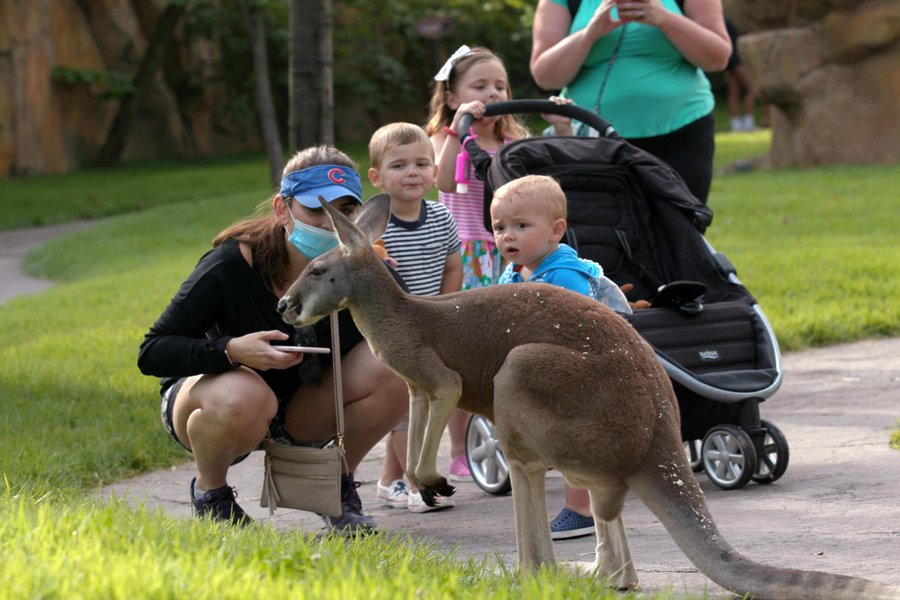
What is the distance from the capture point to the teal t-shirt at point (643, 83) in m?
5.57

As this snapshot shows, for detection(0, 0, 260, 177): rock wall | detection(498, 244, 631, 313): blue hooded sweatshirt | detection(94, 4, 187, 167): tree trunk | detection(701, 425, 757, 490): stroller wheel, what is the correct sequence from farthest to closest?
detection(94, 4, 187, 167): tree trunk, detection(0, 0, 260, 177): rock wall, detection(701, 425, 757, 490): stroller wheel, detection(498, 244, 631, 313): blue hooded sweatshirt

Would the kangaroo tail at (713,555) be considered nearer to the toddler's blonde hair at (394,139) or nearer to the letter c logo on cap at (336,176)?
the letter c logo on cap at (336,176)

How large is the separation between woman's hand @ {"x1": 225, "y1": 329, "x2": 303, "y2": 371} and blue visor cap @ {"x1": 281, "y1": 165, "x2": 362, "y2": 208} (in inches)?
17.6

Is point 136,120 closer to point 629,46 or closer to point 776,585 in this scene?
point 629,46

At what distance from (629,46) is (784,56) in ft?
35.9

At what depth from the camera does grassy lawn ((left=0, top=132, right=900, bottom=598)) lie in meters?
2.90

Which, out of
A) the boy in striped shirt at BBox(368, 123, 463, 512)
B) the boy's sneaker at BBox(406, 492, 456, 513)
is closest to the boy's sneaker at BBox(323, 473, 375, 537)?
the boy's sneaker at BBox(406, 492, 456, 513)

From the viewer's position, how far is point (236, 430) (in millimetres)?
4199

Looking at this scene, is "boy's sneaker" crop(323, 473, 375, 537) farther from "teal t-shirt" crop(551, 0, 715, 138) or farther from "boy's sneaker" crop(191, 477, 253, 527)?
"teal t-shirt" crop(551, 0, 715, 138)

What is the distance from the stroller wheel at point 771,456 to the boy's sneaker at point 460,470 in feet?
3.99

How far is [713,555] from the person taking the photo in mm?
3102

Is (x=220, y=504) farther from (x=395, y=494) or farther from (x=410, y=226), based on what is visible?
(x=410, y=226)

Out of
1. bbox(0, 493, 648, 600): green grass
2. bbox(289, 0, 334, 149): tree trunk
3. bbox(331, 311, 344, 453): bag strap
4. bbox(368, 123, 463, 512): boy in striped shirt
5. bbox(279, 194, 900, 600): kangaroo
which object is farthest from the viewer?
bbox(289, 0, 334, 149): tree trunk

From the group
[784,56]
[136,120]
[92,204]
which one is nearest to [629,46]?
[784,56]
